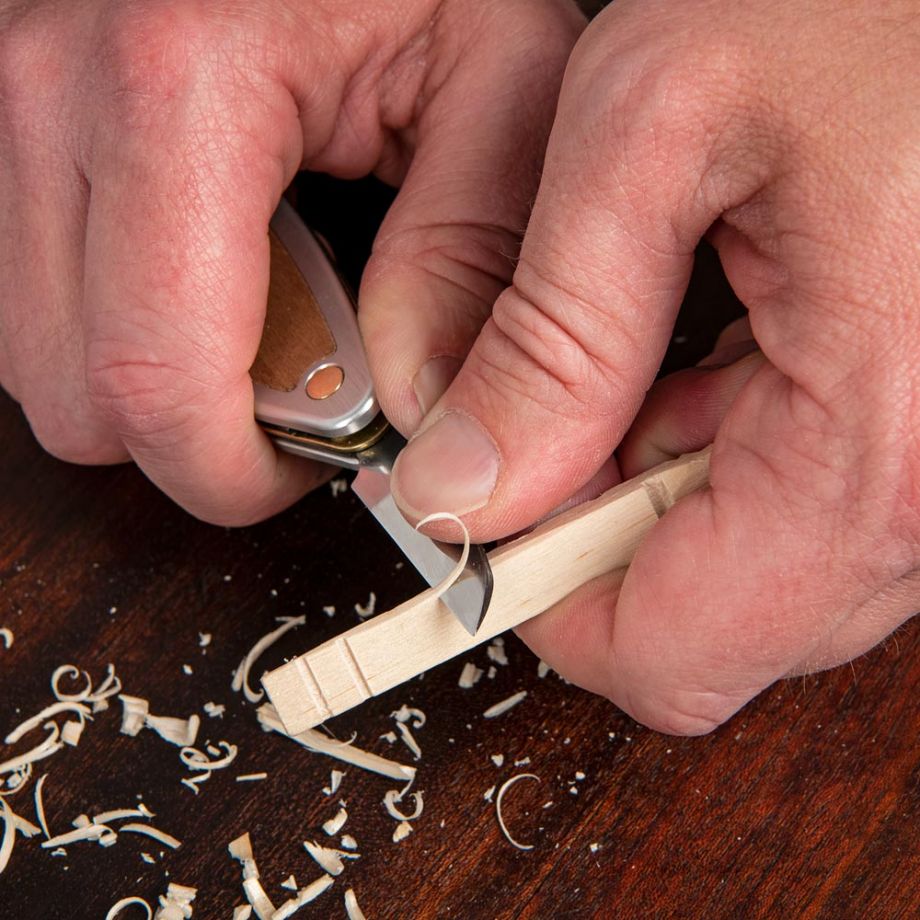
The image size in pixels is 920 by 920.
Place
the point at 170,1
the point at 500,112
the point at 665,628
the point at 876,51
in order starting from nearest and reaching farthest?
the point at 876,51 < the point at 665,628 < the point at 170,1 < the point at 500,112

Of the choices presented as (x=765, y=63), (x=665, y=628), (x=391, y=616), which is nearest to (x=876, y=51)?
(x=765, y=63)

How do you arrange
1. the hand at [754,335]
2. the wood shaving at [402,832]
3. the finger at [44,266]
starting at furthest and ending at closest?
the finger at [44,266], the wood shaving at [402,832], the hand at [754,335]

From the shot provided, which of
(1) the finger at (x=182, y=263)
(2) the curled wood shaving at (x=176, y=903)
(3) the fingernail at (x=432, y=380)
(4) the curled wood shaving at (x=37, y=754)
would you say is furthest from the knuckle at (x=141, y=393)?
(2) the curled wood shaving at (x=176, y=903)

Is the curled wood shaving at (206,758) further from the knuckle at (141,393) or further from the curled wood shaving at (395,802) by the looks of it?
the knuckle at (141,393)

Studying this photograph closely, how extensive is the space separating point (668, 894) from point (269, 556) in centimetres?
54

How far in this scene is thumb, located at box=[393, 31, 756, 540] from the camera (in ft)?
2.83

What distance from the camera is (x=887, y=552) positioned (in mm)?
876

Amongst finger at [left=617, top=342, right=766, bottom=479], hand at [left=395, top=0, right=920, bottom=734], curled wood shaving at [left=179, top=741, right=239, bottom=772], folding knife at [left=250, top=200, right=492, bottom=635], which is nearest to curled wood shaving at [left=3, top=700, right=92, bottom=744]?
curled wood shaving at [left=179, top=741, right=239, bottom=772]

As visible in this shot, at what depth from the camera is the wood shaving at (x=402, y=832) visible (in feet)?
3.43

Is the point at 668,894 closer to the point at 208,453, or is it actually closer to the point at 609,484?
the point at 609,484

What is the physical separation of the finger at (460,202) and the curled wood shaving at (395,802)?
352 mm

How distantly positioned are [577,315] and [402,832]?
51cm

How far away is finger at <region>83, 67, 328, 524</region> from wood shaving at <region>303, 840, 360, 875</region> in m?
0.38

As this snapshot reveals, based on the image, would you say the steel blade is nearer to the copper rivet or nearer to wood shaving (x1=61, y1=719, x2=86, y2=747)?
the copper rivet
